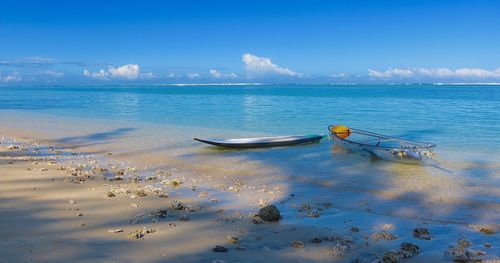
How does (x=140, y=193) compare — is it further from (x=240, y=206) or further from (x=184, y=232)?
(x=184, y=232)

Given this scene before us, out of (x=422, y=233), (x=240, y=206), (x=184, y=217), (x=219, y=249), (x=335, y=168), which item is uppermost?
(x=219, y=249)

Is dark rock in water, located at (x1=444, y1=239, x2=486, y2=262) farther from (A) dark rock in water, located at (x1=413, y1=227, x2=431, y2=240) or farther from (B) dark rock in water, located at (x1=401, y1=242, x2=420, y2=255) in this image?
(A) dark rock in water, located at (x1=413, y1=227, x2=431, y2=240)

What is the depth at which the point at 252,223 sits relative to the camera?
895 cm

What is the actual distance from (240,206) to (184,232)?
274 cm

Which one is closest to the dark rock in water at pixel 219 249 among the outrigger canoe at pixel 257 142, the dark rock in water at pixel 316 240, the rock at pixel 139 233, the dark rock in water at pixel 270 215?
the rock at pixel 139 233

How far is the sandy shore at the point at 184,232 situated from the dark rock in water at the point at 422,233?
4cm

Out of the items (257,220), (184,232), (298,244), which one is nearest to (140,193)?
→ (184,232)

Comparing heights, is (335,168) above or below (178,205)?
below

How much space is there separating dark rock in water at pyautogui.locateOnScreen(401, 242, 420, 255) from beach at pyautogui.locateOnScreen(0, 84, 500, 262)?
19mm

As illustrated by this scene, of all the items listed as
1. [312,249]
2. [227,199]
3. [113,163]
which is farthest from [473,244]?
[113,163]

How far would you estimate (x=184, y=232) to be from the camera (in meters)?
8.23

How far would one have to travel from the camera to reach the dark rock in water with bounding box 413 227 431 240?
27.7 ft

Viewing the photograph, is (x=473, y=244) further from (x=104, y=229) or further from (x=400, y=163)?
(x=400, y=163)

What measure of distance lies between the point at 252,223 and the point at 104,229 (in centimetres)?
290
